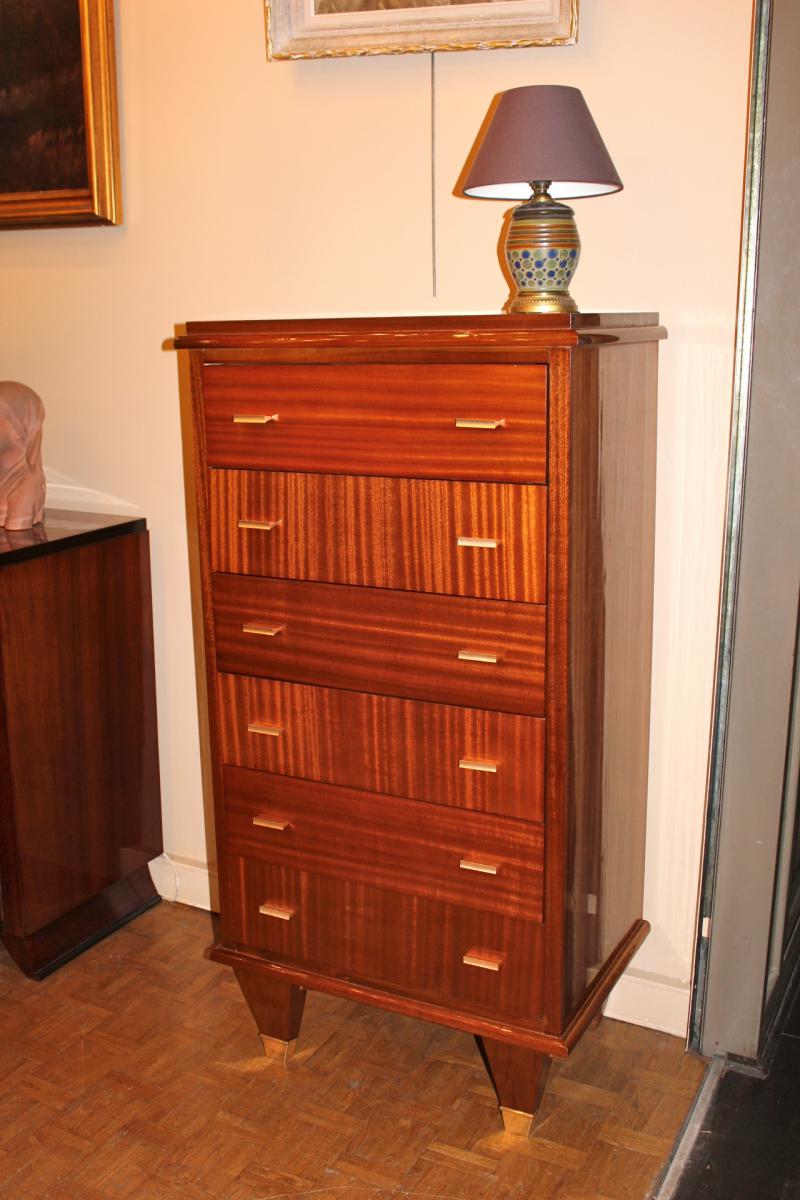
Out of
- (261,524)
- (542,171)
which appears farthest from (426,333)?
(261,524)

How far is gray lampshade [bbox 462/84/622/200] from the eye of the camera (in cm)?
184

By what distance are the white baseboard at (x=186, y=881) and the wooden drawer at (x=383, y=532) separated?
3.68ft

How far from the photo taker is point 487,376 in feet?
5.83

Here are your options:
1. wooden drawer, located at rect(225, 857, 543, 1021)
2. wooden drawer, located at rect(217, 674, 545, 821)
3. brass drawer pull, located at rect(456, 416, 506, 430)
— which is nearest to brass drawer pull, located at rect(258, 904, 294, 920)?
wooden drawer, located at rect(225, 857, 543, 1021)

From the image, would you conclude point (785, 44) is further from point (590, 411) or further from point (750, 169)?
point (590, 411)

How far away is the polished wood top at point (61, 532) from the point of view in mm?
2414

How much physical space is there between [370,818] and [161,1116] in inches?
27.9

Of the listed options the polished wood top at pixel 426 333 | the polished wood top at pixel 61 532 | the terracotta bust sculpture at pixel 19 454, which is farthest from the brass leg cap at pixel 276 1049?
the polished wood top at pixel 426 333

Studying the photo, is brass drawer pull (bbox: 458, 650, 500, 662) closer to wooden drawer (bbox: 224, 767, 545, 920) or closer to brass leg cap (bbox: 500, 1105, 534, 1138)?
wooden drawer (bbox: 224, 767, 545, 920)

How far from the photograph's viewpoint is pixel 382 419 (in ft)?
6.19

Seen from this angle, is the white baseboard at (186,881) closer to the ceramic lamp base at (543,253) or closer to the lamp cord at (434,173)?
the lamp cord at (434,173)

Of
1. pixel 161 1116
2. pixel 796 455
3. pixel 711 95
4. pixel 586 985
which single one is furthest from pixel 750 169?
pixel 161 1116

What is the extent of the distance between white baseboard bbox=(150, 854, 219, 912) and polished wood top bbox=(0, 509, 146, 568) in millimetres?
870

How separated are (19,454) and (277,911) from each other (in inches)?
47.1
